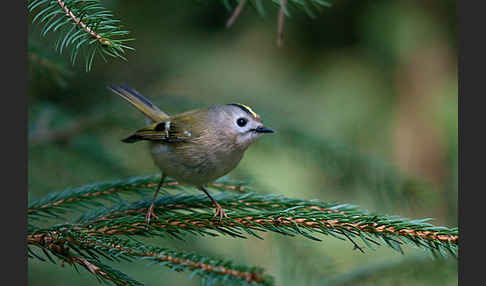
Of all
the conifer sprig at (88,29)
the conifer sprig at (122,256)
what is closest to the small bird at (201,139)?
the conifer sprig at (122,256)

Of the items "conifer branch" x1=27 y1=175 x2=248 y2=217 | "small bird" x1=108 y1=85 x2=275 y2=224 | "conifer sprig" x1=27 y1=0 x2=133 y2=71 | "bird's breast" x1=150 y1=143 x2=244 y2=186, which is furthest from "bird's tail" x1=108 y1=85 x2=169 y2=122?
"conifer sprig" x1=27 y1=0 x2=133 y2=71

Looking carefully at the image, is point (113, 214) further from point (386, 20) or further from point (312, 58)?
point (386, 20)

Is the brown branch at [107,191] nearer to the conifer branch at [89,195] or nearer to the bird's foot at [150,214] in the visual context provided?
the conifer branch at [89,195]

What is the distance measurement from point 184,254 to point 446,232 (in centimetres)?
82

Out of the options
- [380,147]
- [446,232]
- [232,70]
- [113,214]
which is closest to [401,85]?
[380,147]

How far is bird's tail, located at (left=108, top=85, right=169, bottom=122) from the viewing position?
2438mm

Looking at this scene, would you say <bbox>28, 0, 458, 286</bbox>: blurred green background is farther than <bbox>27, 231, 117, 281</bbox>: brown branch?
Yes

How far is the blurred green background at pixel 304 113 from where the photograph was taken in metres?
2.37

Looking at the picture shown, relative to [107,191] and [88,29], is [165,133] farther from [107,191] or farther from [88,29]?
[88,29]

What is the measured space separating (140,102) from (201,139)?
1.51 feet

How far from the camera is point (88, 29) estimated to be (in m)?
1.34

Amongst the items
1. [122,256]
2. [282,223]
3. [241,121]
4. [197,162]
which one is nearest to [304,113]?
[241,121]

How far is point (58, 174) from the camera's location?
8.77ft

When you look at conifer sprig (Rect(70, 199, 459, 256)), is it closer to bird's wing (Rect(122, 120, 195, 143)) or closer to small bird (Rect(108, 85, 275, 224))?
small bird (Rect(108, 85, 275, 224))
